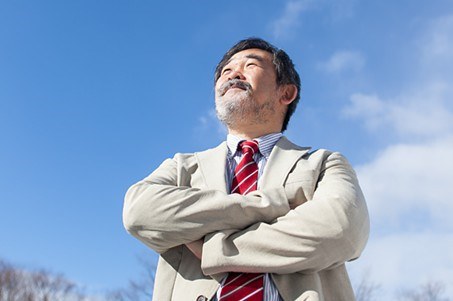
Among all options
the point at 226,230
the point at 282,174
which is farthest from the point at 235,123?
the point at 226,230

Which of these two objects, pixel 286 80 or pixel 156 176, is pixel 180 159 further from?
pixel 286 80

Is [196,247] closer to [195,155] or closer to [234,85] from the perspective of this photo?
[195,155]

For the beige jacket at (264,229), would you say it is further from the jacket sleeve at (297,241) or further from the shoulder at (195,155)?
the shoulder at (195,155)

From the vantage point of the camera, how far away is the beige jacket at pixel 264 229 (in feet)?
6.98

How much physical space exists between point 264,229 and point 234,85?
0.95 metres

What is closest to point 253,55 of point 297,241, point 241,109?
→ point 241,109

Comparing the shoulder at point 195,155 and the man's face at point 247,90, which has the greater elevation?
the man's face at point 247,90

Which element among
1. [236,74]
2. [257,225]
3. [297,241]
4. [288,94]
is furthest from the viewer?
[288,94]

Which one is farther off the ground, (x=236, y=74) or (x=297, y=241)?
(x=236, y=74)

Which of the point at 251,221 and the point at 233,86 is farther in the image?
the point at 233,86

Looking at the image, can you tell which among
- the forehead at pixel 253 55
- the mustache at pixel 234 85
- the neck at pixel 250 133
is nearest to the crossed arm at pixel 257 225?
the neck at pixel 250 133

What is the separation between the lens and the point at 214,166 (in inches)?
103

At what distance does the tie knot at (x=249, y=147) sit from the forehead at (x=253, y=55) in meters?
0.55

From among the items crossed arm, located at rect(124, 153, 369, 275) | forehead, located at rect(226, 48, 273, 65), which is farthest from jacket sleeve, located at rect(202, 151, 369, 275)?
forehead, located at rect(226, 48, 273, 65)
